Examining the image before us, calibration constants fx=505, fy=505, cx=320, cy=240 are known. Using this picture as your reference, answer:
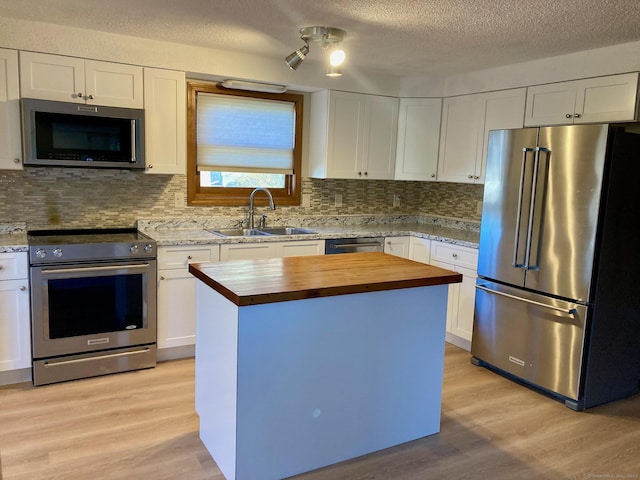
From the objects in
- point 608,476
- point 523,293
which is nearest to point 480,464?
point 608,476

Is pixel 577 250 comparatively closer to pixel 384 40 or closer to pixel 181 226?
pixel 384 40

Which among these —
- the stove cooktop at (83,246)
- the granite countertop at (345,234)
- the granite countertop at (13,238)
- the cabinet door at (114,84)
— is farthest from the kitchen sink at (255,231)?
the granite countertop at (13,238)

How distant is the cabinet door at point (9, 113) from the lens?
10.1 feet

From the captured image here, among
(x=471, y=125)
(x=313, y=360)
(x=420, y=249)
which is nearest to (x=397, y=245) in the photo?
(x=420, y=249)

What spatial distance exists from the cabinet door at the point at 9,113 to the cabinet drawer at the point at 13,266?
1.92 ft

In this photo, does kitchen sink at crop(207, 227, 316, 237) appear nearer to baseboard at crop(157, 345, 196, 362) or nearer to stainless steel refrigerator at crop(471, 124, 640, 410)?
baseboard at crop(157, 345, 196, 362)

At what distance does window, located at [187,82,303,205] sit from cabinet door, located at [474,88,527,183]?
5.12 ft

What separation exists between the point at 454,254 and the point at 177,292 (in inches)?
83.5

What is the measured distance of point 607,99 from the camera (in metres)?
3.28

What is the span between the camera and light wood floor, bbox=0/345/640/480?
2.37 meters

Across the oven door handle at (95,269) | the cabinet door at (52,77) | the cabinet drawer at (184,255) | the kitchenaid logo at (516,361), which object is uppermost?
the cabinet door at (52,77)

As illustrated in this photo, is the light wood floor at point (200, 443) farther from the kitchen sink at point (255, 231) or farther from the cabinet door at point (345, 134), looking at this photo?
the cabinet door at point (345, 134)

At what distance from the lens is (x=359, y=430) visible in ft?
8.16

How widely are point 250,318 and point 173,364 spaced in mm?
1744
